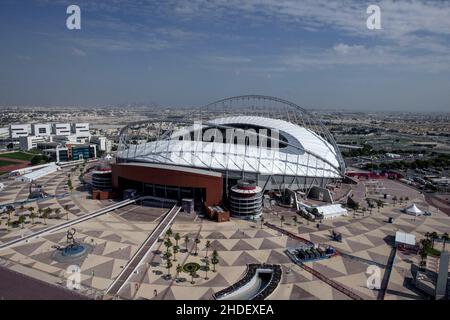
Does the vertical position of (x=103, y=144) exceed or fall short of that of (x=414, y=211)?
it exceeds it

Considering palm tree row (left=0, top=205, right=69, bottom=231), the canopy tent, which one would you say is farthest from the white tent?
palm tree row (left=0, top=205, right=69, bottom=231)

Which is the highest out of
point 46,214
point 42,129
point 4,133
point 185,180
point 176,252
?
point 42,129

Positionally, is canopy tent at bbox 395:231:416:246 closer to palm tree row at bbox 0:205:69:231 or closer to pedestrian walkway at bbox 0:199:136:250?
pedestrian walkway at bbox 0:199:136:250

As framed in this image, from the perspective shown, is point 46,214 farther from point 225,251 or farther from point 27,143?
point 27,143

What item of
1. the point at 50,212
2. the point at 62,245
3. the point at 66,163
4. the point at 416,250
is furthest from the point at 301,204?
the point at 66,163

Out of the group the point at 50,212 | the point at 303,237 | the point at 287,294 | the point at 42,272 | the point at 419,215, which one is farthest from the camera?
the point at 419,215

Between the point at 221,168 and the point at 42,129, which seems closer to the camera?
the point at 221,168

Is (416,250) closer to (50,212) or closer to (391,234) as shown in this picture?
(391,234)

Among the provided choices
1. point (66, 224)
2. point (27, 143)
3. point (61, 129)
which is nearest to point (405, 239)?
point (66, 224)
